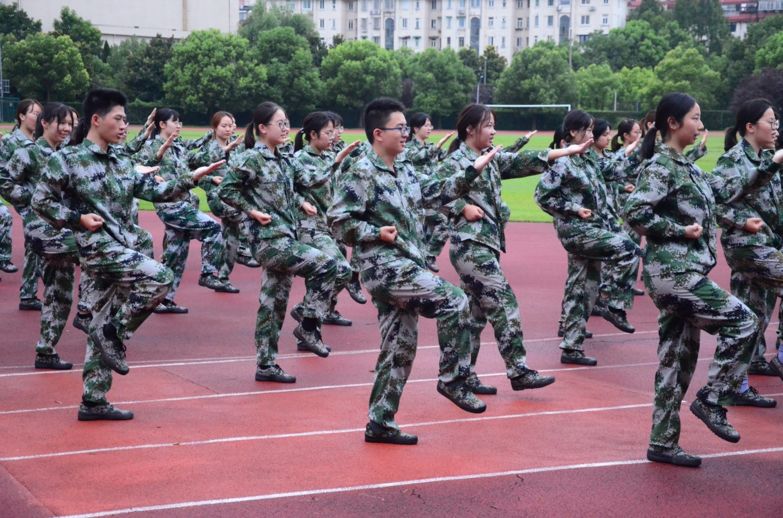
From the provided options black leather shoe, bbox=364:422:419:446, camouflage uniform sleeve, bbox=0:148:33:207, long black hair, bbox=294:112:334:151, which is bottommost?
black leather shoe, bbox=364:422:419:446

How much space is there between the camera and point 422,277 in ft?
22.4

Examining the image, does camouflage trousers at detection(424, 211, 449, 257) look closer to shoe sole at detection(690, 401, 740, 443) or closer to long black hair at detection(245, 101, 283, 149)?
long black hair at detection(245, 101, 283, 149)

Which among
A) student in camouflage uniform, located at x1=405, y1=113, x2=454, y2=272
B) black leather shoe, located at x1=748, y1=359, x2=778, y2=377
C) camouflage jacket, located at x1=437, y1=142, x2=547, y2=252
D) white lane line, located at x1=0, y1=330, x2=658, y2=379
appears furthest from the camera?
student in camouflage uniform, located at x1=405, y1=113, x2=454, y2=272

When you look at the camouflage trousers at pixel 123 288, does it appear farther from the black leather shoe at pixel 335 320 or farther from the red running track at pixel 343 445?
the black leather shoe at pixel 335 320

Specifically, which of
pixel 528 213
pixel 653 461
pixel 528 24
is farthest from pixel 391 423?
pixel 528 24

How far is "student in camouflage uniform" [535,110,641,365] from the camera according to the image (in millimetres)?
9859

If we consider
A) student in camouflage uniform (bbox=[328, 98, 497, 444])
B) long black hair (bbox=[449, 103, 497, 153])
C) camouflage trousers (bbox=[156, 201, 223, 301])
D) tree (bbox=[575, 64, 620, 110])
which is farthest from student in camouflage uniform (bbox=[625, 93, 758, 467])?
tree (bbox=[575, 64, 620, 110])

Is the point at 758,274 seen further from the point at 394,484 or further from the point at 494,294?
the point at 394,484

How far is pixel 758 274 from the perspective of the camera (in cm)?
830

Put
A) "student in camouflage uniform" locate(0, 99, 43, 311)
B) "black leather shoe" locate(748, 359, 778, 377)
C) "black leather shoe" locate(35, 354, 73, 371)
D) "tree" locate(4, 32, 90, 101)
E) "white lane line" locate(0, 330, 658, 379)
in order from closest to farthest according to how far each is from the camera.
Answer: "white lane line" locate(0, 330, 658, 379), "black leather shoe" locate(35, 354, 73, 371), "black leather shoe" locate(748, 359, 778, 377), "student in camouflage uniform" locate(0, 99, 43, 311), "tree" locate(4, 32, 90, 101)

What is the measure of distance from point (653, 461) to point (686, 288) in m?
1.03

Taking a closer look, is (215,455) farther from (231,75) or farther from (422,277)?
(231,75)

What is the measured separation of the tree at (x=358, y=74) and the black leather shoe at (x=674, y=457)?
235 ft

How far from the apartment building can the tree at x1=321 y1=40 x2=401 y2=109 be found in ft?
146
